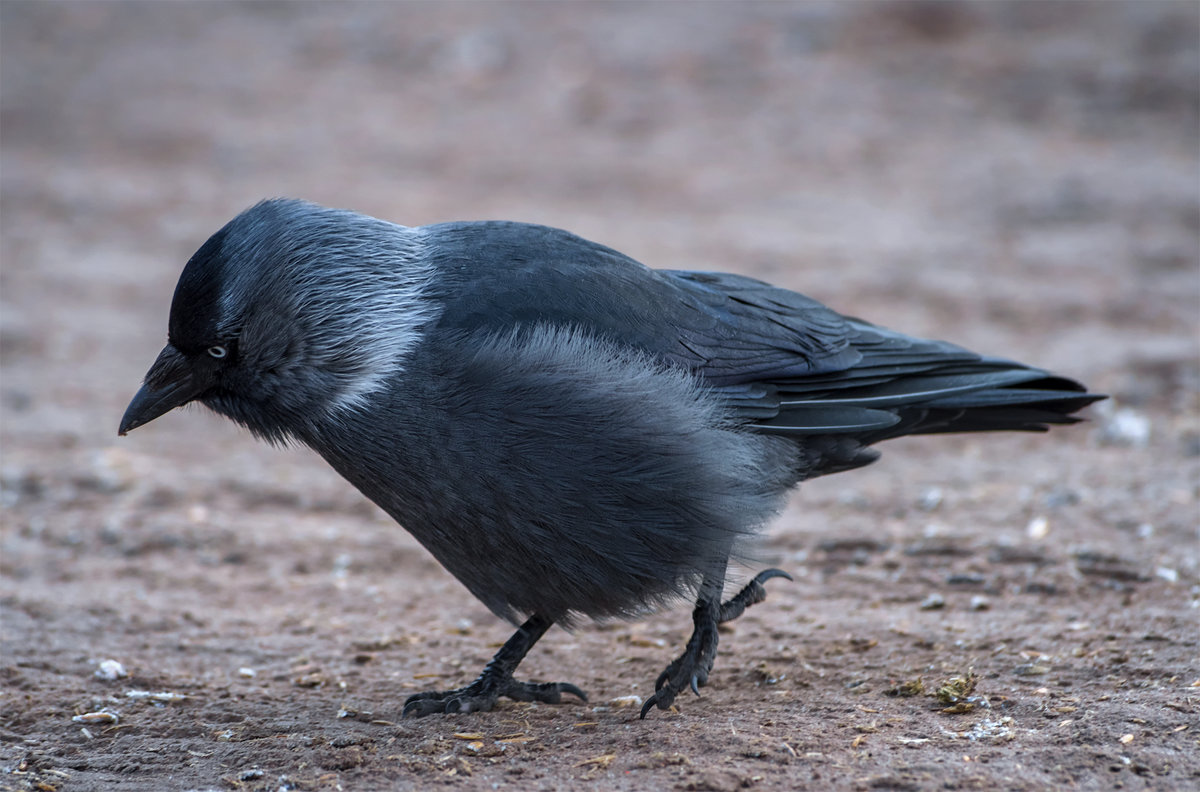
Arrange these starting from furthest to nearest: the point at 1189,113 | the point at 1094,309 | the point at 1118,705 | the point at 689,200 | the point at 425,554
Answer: the point at 1189,113
the point at 689,200
the point at 1094,309
the point at 425,554
the point at 1118,705

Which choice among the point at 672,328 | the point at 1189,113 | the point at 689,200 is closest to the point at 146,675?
the point at 672,328

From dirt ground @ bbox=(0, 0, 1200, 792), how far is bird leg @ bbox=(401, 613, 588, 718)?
9 centimetres

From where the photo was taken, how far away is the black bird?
398 cm

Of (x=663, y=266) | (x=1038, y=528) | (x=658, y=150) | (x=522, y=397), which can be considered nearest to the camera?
(x=522, y=397)

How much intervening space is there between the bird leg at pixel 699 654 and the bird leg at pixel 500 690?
0.39 metres

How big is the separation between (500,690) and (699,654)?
0.79 meters

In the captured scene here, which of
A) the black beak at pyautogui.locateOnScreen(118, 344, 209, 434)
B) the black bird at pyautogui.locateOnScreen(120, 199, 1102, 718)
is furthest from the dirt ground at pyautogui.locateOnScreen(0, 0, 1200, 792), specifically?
the black beak at pyautogui.locateOnScreen(118, 344, 209, 434)

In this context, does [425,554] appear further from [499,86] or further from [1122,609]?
[499,86]

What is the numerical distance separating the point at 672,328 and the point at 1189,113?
400 inches

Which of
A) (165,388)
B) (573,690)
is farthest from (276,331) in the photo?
(573,690)

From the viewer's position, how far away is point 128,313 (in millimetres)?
9523

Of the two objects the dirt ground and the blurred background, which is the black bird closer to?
the dirt ground

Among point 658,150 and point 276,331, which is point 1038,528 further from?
point 658,150

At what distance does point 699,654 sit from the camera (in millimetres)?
4410
